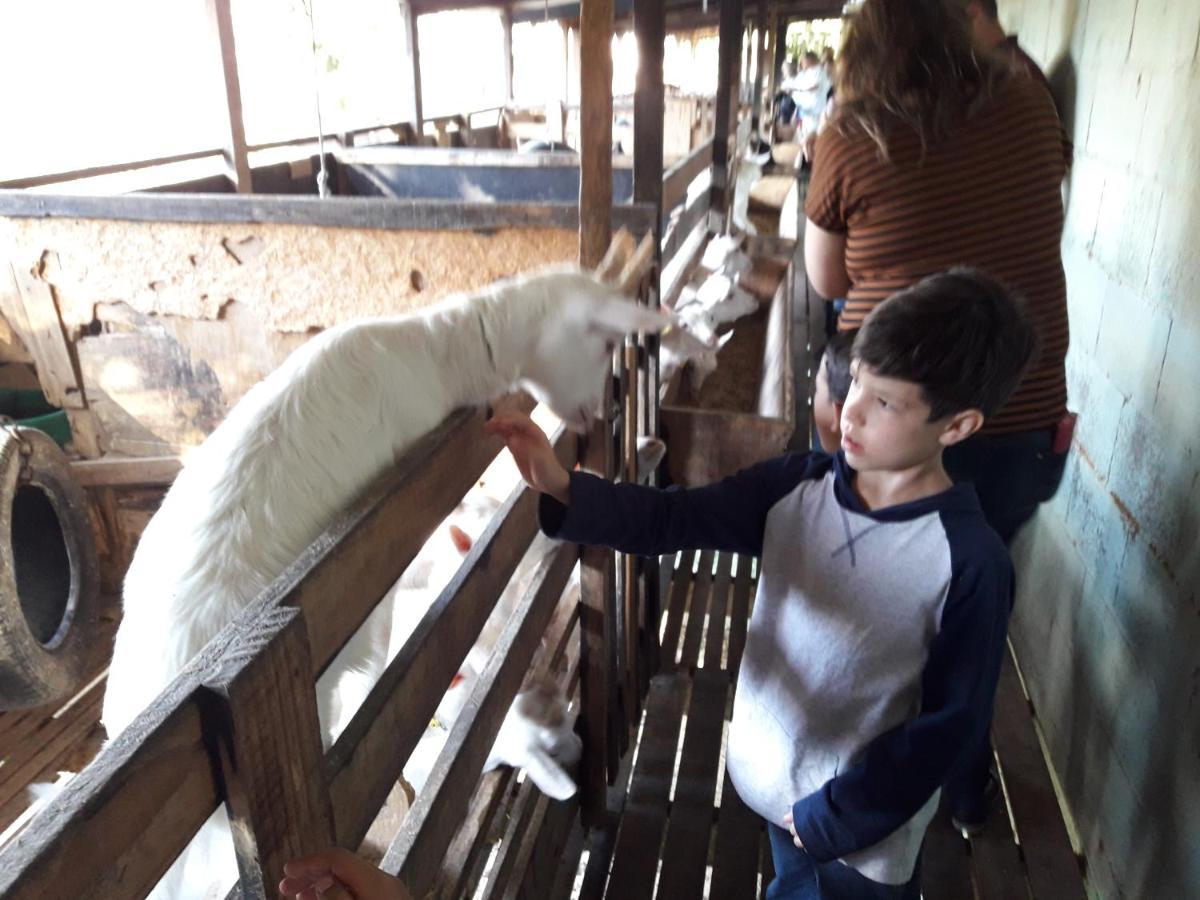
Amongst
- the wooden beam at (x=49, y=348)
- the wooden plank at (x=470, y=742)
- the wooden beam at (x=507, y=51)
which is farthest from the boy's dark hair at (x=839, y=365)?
the wooden beam at (x=507, y=51)

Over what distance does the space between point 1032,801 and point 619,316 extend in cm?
184

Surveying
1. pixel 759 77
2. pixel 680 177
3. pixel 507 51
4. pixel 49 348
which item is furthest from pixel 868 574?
pixel 507 51

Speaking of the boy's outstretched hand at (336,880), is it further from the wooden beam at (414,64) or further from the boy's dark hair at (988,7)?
the wooden beam at (414,64)

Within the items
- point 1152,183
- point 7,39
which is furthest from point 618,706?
point 7,39

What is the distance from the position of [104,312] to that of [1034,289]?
337 cm

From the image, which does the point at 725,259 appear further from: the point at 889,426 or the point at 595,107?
the point at 889,426

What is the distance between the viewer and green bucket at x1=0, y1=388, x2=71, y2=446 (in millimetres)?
3668

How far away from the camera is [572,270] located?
2.03m

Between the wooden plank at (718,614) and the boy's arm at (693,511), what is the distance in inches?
58.0

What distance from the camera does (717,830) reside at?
2354 millimetres

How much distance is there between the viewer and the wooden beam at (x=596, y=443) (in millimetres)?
1809

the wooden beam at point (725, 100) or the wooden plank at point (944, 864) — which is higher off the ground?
the wooden beam at point (725, 100)

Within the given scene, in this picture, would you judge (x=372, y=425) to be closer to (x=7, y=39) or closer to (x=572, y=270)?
(x=572, y=270)

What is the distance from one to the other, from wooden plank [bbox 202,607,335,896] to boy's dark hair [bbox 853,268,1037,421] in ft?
3.12
